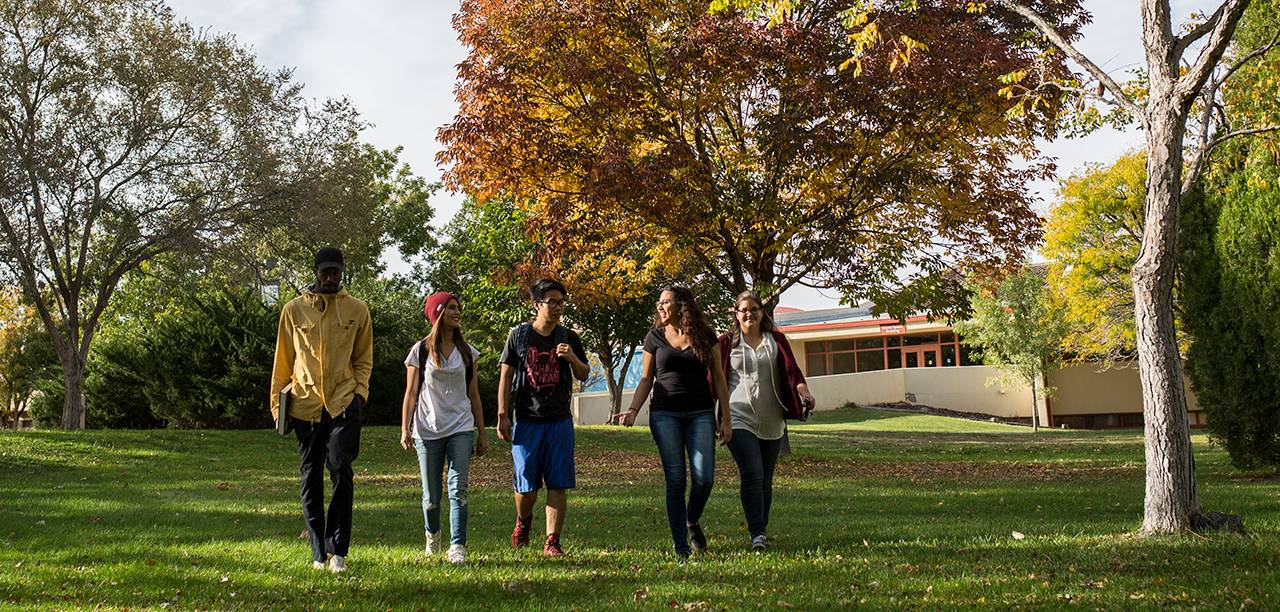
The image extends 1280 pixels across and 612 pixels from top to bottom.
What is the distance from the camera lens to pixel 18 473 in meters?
14.8

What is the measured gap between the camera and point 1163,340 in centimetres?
739

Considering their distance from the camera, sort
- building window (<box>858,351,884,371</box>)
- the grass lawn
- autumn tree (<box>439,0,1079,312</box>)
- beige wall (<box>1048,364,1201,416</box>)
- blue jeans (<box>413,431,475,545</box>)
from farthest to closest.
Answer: building window (<box>858,351,884,371</box>), beige wall (<box>1048,364,1201,416</box>), autumn tree (<box>439,0,1079,312</box>), blue jeans (<box>413,431,475,545</box>), the grass lawn

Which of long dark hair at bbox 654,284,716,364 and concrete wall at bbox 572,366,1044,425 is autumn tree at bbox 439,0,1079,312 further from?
concrete wall at bbox 572,366,1044,425

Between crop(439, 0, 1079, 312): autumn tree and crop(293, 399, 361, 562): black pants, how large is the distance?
349 inches

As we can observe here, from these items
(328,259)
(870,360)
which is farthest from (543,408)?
(870,360)

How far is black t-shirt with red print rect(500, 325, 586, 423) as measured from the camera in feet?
23.2

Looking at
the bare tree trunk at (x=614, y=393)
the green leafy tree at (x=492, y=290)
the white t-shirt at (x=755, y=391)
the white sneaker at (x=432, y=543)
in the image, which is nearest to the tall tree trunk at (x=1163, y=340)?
the white t-shirt at (x=755, y=391)

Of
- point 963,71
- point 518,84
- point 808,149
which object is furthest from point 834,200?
point 518,84

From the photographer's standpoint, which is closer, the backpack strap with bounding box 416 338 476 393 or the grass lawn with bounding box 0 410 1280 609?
the grass lawn with bounding box 0 410 1280 609

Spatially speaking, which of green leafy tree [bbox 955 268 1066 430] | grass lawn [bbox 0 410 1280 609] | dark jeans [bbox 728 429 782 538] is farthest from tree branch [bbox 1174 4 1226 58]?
green leafy tree [bbox 955 268 1066 430]

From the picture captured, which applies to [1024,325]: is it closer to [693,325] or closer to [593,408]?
[593,408]

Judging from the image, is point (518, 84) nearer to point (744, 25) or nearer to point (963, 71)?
point (744, 25)

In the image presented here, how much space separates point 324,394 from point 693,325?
2412 millimetres

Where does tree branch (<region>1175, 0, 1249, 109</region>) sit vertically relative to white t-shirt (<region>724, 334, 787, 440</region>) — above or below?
above
